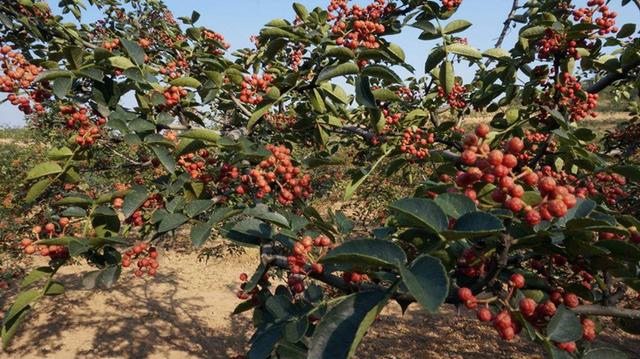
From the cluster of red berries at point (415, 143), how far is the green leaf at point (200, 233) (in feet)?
5.16

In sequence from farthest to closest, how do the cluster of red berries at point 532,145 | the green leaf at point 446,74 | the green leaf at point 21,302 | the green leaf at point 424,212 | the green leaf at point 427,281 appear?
the cluster of red berries at point 532,145 → the green leaf at point 446,74 → the green leaf at point 21,302 → the green leaf at point 424,212 → the green leaf at point 427,281

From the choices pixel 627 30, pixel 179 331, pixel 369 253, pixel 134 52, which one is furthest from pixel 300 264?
pixel 179 331

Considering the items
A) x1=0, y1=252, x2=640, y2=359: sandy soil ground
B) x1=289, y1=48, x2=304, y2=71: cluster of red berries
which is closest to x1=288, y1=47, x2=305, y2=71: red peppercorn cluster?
x1=289, y1=48, x2=304, y2=71: cluster of red berries

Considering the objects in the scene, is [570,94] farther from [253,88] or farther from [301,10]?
[253,88]

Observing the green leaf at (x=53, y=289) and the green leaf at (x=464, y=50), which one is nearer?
the green leaf at (x=53, y=289)

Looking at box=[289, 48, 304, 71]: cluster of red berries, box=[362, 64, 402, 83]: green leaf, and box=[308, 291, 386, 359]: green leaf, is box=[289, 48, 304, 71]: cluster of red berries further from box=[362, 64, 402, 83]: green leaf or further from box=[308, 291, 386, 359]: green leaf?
box=[308, 291, 386, 359]: green leaf

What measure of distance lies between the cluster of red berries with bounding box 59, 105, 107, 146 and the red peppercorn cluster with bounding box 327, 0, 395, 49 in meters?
1.29

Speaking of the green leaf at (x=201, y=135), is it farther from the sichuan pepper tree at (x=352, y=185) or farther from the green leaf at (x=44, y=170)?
the green leaf at (x=44, y=170)

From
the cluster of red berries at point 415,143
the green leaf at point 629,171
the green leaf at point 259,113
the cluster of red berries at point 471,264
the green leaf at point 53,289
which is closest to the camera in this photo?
the cluster of red berries at point 471,264

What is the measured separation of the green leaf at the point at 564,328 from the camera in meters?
1.00

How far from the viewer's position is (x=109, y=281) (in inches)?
64.4

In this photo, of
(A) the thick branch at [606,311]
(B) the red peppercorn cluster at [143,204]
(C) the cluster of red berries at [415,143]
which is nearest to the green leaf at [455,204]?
(A) the thick branch at [606,311]

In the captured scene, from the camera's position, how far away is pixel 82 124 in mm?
2160

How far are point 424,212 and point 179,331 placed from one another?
5.85m
